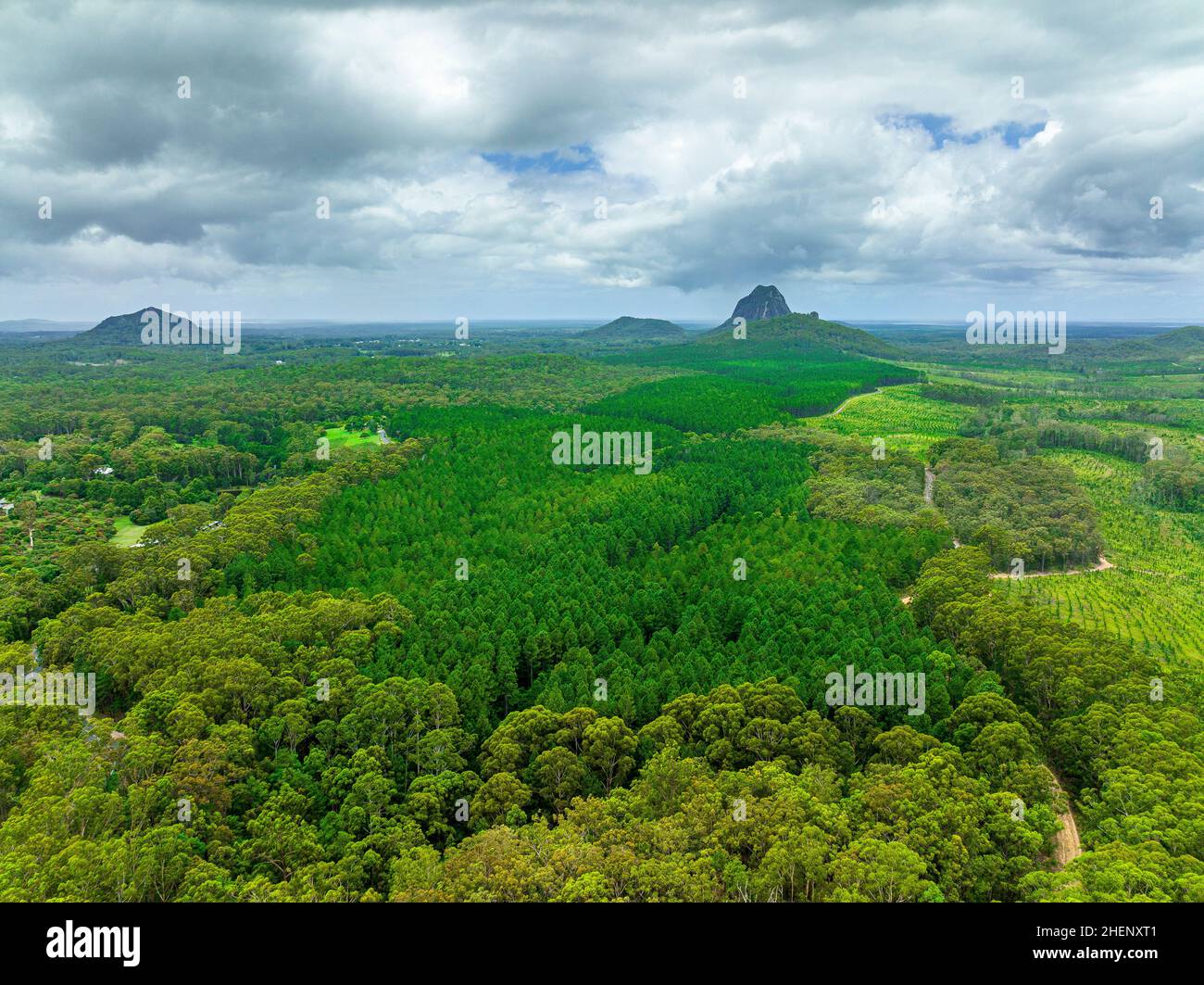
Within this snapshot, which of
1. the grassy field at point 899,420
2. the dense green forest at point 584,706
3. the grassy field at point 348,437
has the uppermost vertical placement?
the grassy field at point 899,420

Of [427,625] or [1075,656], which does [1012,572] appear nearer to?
[1075,656]

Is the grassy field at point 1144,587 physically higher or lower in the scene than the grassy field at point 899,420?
lower

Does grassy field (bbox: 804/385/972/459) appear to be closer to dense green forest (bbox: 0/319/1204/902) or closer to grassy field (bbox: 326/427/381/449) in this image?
dense green forest (bbox: 0/319/1204/902)

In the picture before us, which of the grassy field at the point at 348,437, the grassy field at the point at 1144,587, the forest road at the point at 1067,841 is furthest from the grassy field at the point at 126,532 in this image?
the grassy field at the point at 1144,587

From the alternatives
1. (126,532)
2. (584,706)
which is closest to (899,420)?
(584,706)

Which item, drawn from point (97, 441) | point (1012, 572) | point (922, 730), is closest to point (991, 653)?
point (922, 730)

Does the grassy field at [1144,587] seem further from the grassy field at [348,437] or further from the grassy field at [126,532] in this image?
the grassy field at [348,437]

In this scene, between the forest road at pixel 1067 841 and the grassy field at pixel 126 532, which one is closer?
the forest road at pixel 1067 841
